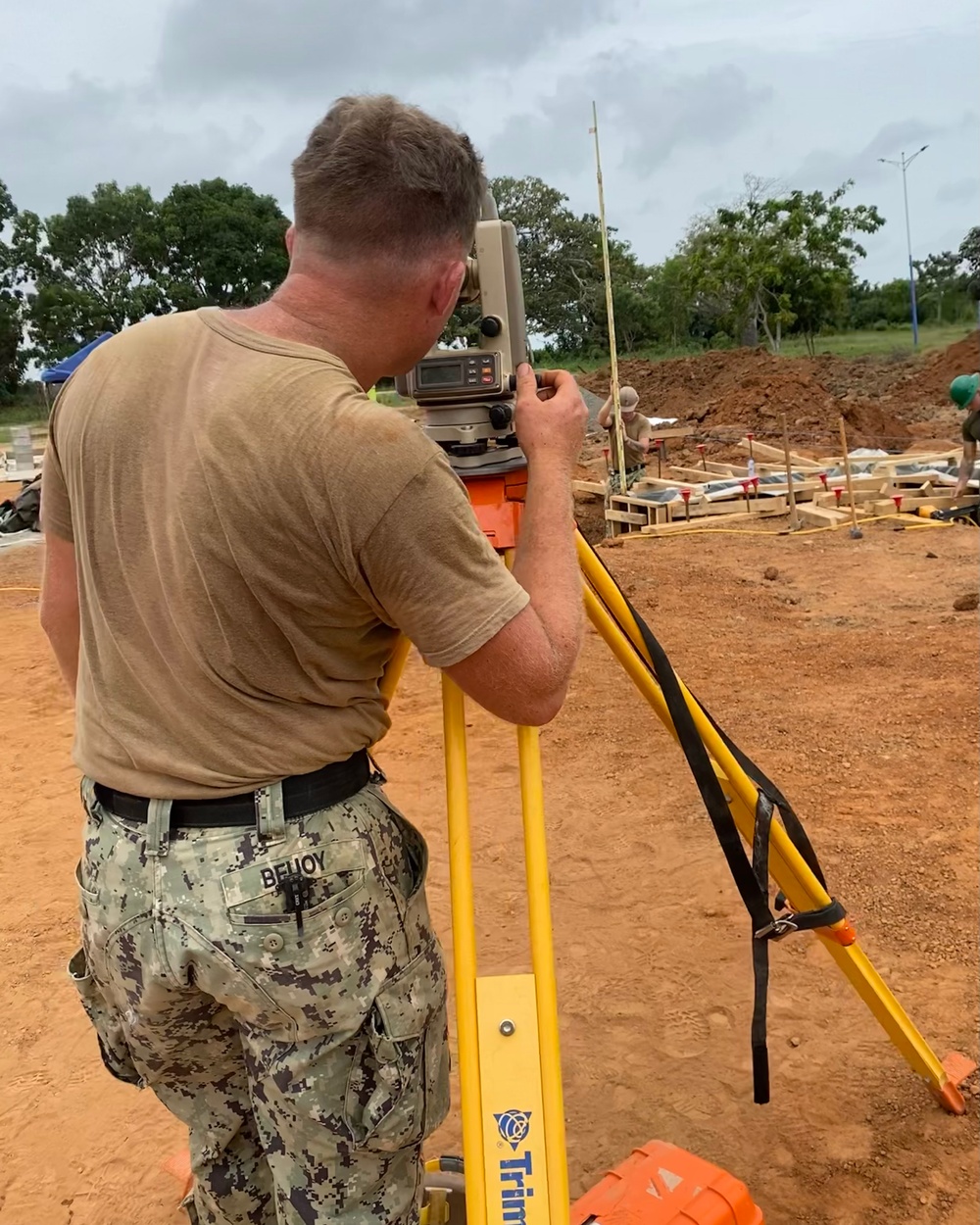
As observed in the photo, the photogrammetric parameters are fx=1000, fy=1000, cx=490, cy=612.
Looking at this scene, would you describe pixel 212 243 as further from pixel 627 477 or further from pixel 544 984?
pixel 544 984

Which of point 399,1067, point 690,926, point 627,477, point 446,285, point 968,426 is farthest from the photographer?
point 627,477

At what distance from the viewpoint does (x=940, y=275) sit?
4459cm

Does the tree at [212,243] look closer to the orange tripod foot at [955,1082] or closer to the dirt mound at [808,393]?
the dirt mound at [808,393]

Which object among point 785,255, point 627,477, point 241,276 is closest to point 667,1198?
point 627,477

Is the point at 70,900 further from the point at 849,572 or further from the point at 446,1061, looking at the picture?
the point at 849,572

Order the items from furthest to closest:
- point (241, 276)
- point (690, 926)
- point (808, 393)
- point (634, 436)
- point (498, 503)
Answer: point (241, 276) < point (808, 393) < point (634, 436) < point (690, 926) < point (498, 503)

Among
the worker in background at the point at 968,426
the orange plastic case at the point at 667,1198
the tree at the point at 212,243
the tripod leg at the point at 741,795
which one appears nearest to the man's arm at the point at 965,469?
the worker in background at the point at 968,426

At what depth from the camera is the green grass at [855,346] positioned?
94.2 ft

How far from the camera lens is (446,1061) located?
153 centimetres

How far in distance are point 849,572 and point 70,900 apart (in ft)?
20.2

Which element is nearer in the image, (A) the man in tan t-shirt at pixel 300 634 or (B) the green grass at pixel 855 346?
(A) the man in tan t-shirt at pixel 300 634

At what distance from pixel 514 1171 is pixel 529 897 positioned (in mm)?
364

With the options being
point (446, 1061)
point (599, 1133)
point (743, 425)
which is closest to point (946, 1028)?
point (599, 1133)

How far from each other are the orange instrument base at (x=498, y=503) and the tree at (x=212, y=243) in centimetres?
4178
